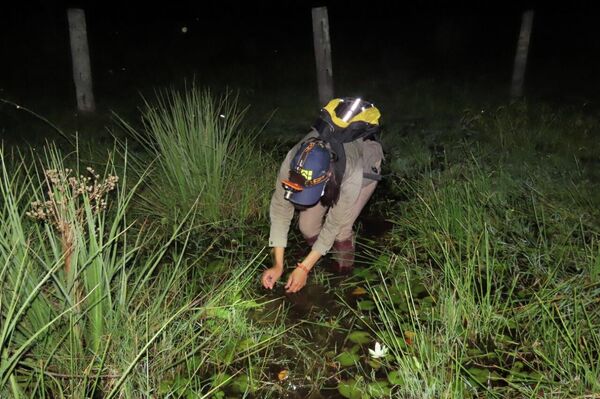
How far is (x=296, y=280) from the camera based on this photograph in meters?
2.75

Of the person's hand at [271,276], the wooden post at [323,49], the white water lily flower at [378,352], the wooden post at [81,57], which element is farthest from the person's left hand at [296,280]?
the wooden post at [81,57]

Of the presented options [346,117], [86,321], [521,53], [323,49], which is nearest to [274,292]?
[346,117]

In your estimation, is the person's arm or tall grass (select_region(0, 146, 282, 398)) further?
the person's arm

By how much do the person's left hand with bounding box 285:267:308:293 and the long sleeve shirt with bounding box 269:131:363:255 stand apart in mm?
149

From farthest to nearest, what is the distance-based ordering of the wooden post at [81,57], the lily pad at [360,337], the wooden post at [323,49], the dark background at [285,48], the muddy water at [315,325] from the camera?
the dark background at [285,48] < the wooden post at [323,49] < the wooden post at [81,57] < the lily pad at [360,337] < the muddy water at [315,325]

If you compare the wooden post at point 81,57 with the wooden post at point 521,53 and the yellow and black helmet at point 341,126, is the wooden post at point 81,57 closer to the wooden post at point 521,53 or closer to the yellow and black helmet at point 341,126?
the yellow and black helmet at point 341,126

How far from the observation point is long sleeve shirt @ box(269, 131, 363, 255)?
266cm

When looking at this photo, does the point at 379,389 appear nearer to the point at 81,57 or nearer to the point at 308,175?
the point at 308,175

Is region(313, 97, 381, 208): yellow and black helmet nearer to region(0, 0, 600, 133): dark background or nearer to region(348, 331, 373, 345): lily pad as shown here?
region(348, 331, 373, 345): lily pad

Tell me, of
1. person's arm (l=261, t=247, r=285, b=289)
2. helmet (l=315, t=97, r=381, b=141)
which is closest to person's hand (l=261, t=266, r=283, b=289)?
person's arm (l=261, t=247, r=285, b=289)

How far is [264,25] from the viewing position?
1360 centimetres

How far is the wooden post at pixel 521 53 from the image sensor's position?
6312 mm

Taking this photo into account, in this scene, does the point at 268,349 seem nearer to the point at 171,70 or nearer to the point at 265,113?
the point at 265,113

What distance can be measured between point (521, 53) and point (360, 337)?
5380 millimetres
